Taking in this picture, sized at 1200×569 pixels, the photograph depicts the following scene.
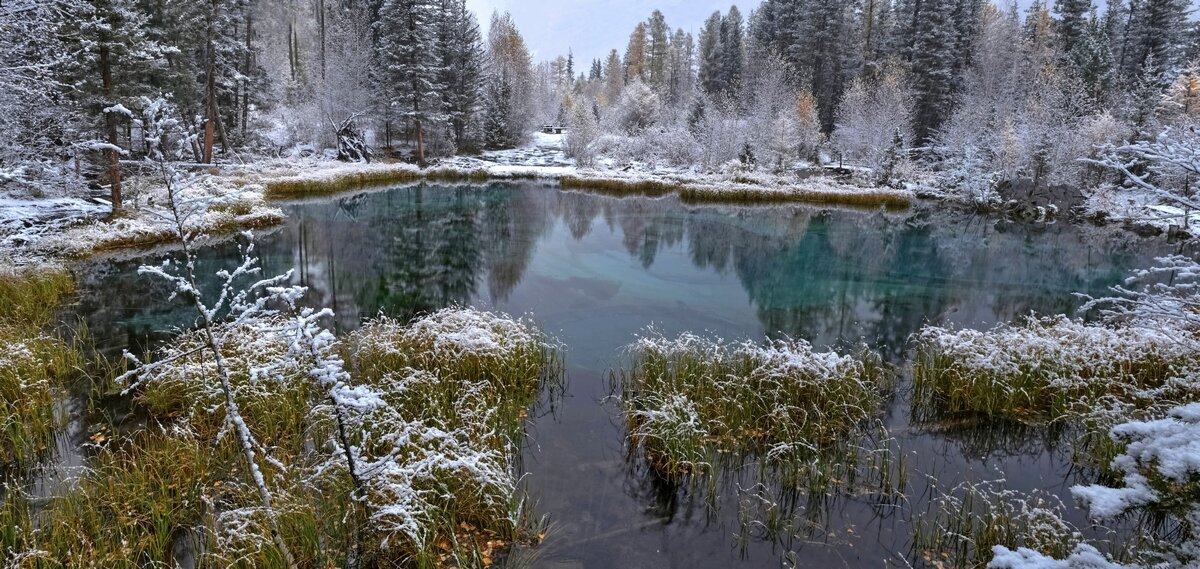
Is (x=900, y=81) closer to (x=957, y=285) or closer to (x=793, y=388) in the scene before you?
(x=957, y=285)

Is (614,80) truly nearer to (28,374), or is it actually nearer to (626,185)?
(626,185)

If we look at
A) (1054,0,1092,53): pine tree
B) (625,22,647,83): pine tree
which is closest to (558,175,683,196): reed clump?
(1054,0,1092,53): pine tree

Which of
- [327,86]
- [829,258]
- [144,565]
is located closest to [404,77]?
[327,86]

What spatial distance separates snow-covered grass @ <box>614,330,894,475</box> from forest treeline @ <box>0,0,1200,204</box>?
20.3 meters

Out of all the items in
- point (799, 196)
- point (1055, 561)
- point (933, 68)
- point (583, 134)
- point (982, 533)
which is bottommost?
point (982, 533)

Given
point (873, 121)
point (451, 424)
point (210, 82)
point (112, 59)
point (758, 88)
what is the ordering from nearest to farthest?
point (451, 424) < point (112, 59) < point (210, 82) < point (873, 121) < point (758, 88)

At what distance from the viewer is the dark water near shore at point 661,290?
5738mm

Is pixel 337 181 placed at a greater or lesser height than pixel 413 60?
lesser

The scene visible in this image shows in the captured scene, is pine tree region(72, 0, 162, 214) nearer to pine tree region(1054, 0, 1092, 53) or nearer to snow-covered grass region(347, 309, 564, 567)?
snow-covered grass region(347, 309, 564, 567)

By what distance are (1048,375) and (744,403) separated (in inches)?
165

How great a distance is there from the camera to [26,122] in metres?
16.8

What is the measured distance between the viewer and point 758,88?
148 ft

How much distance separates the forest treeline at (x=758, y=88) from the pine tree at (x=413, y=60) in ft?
0.49

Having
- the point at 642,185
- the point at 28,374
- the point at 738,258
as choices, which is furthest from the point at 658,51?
the point at 28,374
